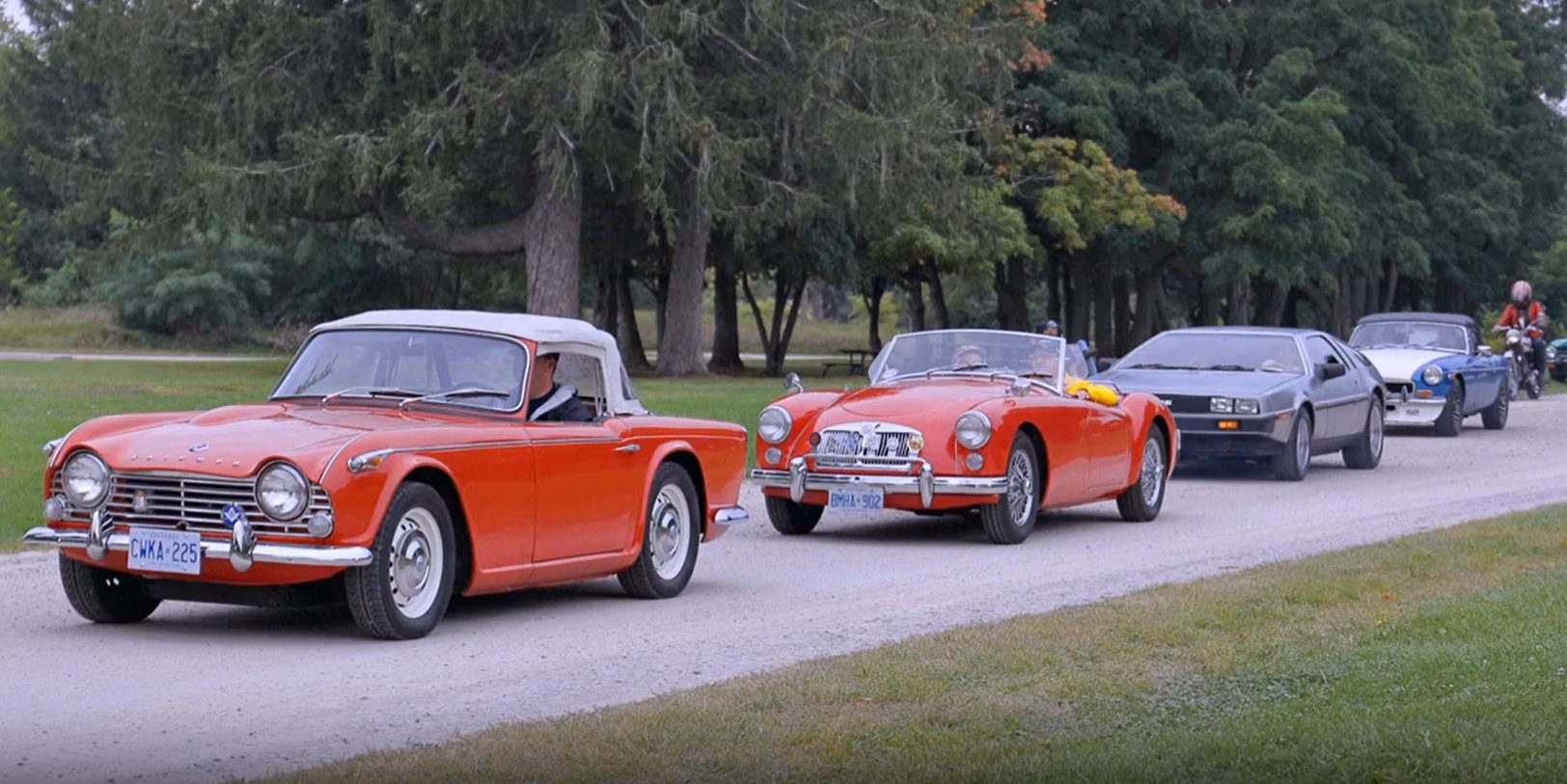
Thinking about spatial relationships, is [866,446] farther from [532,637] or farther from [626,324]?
[626,324]

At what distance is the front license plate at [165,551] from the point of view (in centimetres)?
888

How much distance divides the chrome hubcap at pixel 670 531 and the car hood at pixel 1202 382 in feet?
29.5

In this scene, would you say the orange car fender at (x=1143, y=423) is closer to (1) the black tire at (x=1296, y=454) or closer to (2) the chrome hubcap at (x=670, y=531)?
(1) the black tire at (x=1296, y=454)

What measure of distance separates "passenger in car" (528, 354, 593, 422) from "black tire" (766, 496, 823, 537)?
12.7 feet

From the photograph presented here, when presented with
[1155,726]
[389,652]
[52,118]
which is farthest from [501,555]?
[52,118]

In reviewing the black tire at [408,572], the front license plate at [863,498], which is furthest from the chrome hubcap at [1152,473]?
the black tire at [408,572]

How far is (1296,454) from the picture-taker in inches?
788

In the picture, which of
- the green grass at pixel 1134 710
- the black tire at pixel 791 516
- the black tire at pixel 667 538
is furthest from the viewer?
the black tire at pixel 791 516

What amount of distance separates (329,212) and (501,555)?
99.8 ft

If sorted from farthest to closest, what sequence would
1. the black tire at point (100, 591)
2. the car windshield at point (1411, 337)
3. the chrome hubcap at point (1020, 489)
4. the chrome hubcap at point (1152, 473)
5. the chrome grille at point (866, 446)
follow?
the car windshield at point (1411, 337)
the chrome hubcap at point (1152, 473)
the chrome hubcap at point (1020, 489)
the chrome grille at point (866, 446)
the black tire at point (100, 591)

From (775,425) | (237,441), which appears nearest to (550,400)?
(237,441)

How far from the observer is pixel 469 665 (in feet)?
28.9

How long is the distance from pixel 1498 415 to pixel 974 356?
15.3 meters

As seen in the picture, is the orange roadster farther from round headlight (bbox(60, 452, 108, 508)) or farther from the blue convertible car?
the blue convertible car
